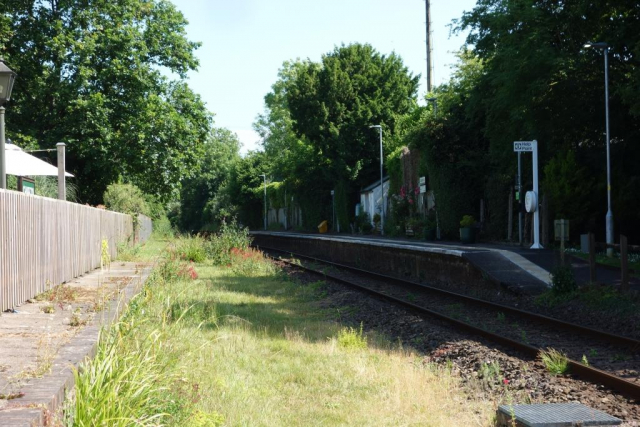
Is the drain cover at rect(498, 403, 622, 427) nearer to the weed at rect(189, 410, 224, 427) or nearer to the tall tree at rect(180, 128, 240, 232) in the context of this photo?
the weed at rect(189, 410, 224, 427)

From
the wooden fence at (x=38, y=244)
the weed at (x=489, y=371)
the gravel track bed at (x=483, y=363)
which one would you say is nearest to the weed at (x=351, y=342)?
the gravel track bed at (x=483, y=363)

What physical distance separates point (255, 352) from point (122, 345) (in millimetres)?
3411

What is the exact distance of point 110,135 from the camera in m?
31.9

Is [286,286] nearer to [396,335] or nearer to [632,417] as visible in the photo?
[396,335]

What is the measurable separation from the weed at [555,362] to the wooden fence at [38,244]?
5.92 metres

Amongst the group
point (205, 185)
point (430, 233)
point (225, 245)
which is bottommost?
point (225, 245)

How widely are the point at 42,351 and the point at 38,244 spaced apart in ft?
13.8

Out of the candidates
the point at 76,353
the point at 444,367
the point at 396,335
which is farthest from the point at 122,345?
the point at 396,335

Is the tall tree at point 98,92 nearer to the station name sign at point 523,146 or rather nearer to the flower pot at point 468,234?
the flower pot at point 468,234

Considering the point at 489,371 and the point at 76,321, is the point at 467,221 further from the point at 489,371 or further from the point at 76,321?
the point at 76,321

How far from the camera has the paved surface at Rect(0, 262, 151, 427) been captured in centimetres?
386

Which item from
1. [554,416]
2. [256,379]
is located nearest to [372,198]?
[256,379]

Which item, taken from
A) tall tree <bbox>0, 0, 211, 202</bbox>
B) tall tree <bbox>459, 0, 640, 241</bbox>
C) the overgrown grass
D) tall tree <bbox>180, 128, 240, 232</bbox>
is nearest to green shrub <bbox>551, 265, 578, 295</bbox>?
the overgrown grass

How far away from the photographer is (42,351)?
5.45 metres
